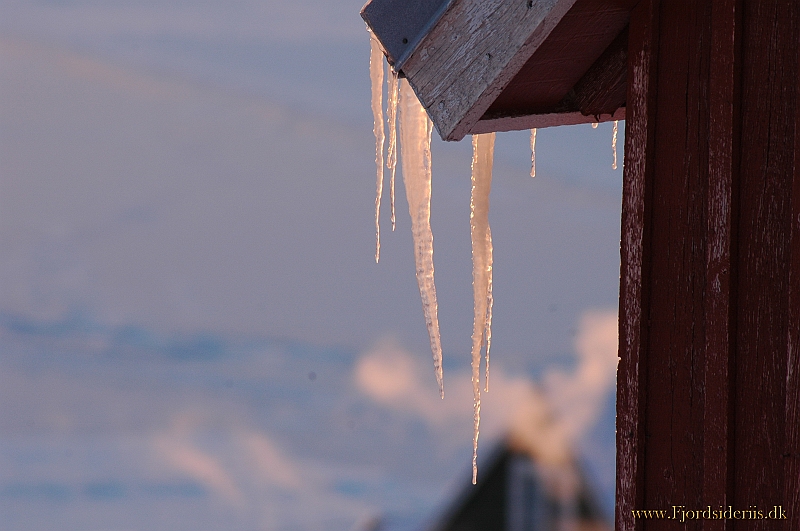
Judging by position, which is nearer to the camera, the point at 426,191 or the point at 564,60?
the point at 564,60

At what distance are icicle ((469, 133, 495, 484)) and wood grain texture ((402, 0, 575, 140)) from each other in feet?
2.06

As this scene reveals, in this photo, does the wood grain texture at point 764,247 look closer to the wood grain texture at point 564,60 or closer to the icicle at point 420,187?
the wood grain texture at point 564,60

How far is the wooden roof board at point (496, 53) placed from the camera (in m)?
1.81

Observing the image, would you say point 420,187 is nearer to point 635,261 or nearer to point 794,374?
point 635,261

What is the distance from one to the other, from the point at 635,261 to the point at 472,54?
586 millimetres

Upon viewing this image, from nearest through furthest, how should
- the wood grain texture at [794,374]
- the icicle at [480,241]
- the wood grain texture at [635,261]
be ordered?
the wood grain texture at [794,374] < the wood grain texture at [635,261] < the icicle at [480,241]

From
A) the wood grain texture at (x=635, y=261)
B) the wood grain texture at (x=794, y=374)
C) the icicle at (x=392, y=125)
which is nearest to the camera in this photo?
the wood grain texture at (x=794, y=374)

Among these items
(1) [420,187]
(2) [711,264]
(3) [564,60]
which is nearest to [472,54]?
(3) [564,60]

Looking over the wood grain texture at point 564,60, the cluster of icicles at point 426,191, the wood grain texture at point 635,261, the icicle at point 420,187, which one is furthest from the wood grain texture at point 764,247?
the icicle at point 420,187

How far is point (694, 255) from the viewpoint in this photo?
1850mm

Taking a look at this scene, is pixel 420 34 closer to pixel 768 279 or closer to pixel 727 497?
pixel 768 279

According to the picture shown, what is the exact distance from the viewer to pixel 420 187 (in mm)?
2607

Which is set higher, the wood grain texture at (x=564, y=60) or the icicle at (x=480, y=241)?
the wood grain texture at (x=564, y=60)

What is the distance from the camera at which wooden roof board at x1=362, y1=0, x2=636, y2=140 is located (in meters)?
1.81
